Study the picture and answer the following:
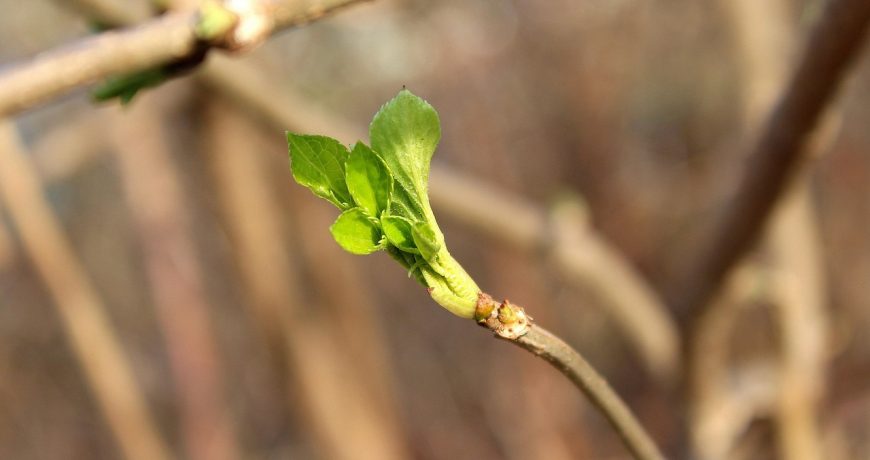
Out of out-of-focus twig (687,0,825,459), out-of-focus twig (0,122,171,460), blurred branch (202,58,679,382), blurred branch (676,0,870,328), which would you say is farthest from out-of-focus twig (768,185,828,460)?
out-of-focus twig (0,122,171,460)

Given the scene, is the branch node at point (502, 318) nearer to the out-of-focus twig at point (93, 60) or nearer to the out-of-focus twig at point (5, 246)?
the out-of-focus twig at point (93, 60)

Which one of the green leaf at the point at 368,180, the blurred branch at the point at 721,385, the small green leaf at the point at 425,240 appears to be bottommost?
the small green leaf at the point at 425,240

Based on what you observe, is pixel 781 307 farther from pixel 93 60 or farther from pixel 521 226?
pixel 93 60

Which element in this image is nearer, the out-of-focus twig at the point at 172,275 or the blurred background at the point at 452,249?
the blurred background at the point at 452,249

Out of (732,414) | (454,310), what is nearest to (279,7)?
(454,310)

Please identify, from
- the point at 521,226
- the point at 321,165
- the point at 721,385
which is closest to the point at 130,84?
the point at 321,165

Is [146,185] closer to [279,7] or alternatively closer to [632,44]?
[279,7]

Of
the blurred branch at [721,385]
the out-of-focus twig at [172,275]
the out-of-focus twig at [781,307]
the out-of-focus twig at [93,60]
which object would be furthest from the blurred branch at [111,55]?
the out-of-focus twig at [172,275]

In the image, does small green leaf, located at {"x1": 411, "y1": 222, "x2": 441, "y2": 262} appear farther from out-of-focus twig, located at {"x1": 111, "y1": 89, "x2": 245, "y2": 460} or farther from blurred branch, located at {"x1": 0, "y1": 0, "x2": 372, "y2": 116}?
out-of-focus twig, located at {"x1": 111, "y1": 89, "x2": 245, "y2": 460}
